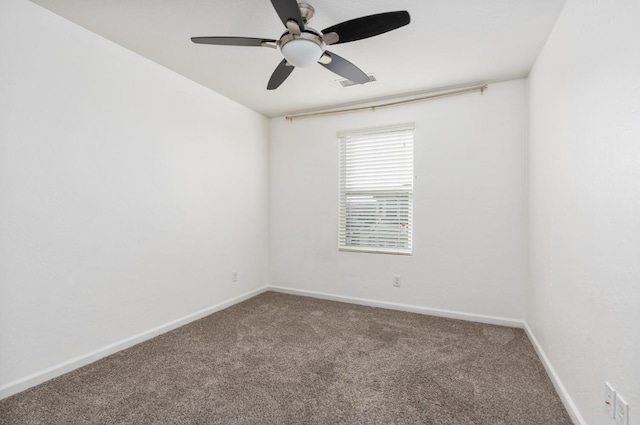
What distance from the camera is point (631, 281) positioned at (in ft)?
3.88

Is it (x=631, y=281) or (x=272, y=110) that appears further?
(x=272, y=110)

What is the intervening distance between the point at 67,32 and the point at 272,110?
2.19 meters

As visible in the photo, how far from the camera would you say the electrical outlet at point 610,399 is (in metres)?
1.27

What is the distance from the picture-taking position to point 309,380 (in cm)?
206

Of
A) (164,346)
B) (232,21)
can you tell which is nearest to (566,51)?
(232,21)

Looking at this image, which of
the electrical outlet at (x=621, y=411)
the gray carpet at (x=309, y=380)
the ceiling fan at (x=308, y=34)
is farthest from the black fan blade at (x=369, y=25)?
the gray carpet at (x=309, y=380)

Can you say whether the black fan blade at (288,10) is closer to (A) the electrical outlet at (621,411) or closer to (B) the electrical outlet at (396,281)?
(A) the electrical outlet at (621,411)

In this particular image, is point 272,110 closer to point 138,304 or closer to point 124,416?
point 138,304

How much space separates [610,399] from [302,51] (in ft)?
7.56

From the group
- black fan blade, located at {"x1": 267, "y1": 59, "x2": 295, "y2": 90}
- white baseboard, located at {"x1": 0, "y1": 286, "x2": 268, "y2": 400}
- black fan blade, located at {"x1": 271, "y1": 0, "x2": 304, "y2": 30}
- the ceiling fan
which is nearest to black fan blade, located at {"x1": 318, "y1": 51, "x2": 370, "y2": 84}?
the ceiling fan

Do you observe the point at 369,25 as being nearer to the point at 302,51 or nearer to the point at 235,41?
the point at 302,51

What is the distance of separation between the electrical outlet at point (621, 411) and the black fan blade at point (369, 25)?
1.96 metres

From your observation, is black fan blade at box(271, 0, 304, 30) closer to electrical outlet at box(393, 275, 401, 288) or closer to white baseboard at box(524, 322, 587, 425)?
white baseboard at box(524, 322, 587, 425)

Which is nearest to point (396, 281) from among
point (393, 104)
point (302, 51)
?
point (393, 104)
